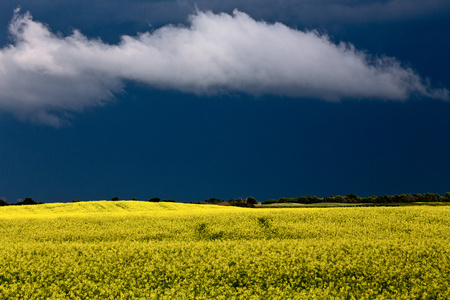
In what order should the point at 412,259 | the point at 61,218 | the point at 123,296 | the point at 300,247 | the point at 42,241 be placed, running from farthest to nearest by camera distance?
the point at 61,218 < the point at 42,241 < the point at 300,247 < the point at 412,259 < the point at 123,296

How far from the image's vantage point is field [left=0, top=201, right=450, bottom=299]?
16.1 metres

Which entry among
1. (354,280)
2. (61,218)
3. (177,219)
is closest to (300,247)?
(354,280)

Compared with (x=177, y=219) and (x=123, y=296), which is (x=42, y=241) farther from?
(x=123, y=296)

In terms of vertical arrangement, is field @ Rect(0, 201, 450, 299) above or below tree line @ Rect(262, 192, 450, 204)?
below

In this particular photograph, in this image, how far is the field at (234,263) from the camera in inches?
632

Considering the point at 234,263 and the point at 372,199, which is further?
the point at 372,199

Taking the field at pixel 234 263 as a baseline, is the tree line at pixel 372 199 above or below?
above

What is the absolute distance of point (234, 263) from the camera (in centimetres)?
1812

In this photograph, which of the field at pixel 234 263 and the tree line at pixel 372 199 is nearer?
the field at pixel 234 263

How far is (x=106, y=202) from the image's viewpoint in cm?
4650

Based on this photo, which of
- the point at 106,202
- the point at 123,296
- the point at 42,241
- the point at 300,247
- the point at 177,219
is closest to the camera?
the point at 123,296

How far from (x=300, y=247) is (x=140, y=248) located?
28.2 ft

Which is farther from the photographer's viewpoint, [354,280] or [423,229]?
[423,229]

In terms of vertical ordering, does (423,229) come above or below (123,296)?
above
